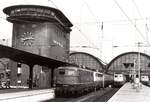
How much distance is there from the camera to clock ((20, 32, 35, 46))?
68.8 metres

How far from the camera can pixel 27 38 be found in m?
68.9

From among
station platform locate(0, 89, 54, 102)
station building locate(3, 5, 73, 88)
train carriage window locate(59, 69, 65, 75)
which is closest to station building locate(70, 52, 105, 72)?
station building locate(3, 5, 73, 88)

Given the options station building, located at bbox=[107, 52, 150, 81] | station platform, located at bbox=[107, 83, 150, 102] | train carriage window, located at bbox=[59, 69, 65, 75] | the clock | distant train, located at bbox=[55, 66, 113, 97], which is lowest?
station platform, located at bbox=[107, 83, 150, 102]

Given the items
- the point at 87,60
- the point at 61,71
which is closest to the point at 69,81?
the point at 61,71

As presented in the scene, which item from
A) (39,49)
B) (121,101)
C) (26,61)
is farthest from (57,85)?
(39,49)

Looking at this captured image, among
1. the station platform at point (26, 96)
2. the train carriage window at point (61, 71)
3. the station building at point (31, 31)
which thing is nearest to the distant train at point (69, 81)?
the train carriage window at point (61, 71)

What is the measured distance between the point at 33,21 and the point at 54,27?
5.66 meters

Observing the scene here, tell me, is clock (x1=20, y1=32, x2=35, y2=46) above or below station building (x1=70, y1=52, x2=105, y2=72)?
above

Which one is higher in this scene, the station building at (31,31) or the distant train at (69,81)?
the station building at (31,31)

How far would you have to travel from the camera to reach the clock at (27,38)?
68.8 m

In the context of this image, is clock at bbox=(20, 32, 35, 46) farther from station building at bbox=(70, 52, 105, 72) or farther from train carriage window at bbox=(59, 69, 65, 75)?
station building at bbox=(70, 52, 105, 72)

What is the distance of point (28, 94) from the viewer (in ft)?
80.3

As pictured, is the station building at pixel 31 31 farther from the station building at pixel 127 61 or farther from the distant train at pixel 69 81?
the station building at pixel 127 61

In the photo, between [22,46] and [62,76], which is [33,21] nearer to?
[22,46]
